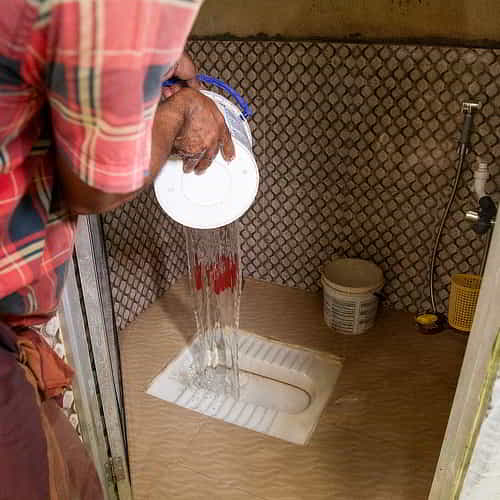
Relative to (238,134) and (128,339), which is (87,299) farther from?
(128,339)

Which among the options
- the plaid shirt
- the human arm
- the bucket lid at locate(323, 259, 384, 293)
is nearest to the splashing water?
the bucket lid at locate(323, 259, 384, 293)

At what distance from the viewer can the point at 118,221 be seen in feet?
6.74

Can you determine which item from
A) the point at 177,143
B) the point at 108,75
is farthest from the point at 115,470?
the point at 108,75

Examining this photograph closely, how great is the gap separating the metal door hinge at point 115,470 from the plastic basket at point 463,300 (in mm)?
1386

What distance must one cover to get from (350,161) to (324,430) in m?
1.07

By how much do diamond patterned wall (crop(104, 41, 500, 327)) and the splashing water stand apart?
460mm

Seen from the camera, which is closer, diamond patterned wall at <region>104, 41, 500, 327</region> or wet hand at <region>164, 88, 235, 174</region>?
wet hand at <region>164, 88, 235, 174</region>

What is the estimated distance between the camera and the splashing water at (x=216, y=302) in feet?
5.49

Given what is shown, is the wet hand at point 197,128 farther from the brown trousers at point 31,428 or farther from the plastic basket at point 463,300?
the plastic basket at point 463,300

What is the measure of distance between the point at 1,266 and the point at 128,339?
5.18 ft

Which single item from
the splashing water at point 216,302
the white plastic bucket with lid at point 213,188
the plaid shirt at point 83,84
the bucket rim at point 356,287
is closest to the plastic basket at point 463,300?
the bucket rim at point 356,287

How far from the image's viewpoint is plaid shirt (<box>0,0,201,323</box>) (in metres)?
0.43

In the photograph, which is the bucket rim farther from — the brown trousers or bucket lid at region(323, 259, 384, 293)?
the brown trousers

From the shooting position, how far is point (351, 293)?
203 centimetres
